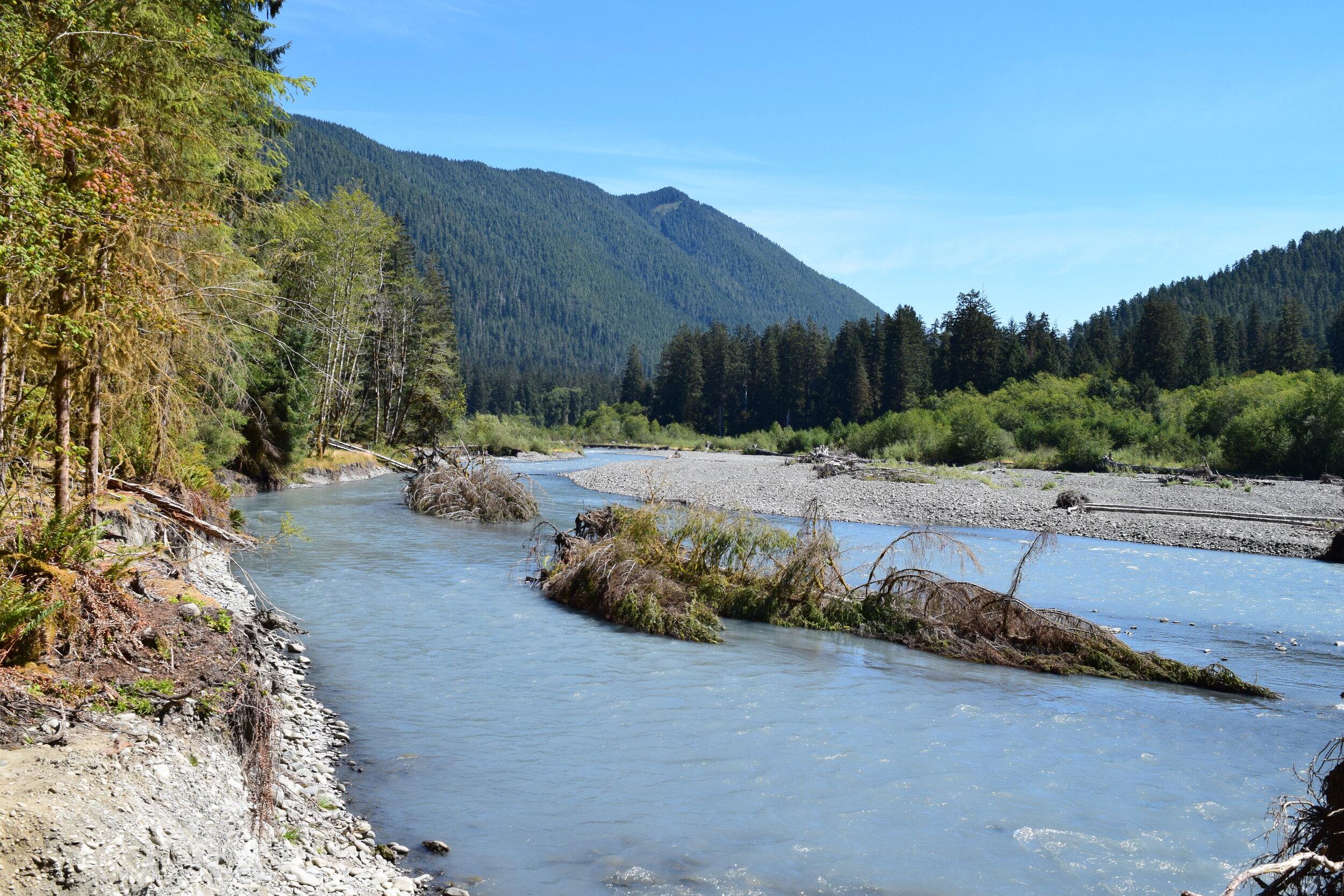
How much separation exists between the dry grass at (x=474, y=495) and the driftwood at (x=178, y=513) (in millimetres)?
15280

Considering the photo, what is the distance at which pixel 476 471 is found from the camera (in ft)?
83.3

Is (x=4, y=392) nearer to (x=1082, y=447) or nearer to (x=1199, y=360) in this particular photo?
(x=1082, y=447)

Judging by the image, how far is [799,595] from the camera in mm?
13516

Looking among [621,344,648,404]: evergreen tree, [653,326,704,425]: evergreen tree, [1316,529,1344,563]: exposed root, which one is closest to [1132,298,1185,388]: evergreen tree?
[653,326,704,425]: evergreen tree

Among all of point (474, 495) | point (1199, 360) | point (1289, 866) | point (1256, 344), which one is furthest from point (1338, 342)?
point (1289, 866)

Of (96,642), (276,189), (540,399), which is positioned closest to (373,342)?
(276,189)

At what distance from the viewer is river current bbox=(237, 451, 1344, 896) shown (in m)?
6.05

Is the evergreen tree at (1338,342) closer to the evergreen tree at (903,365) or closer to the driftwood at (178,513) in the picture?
the evergreen tree at (903,365)

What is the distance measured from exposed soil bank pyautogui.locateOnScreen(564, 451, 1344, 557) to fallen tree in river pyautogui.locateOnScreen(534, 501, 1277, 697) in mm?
1081

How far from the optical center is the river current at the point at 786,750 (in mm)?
6051

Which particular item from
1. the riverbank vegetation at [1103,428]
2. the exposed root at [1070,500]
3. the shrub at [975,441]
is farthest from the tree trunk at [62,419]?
the shrub at [975,441]

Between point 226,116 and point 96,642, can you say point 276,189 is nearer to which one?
point 226,116

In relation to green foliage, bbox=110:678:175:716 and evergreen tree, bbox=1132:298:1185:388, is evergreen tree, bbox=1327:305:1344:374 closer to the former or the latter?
evergreen tree, bbox=1132:298:1185:388

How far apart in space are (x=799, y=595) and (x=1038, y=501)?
21.6 meters
